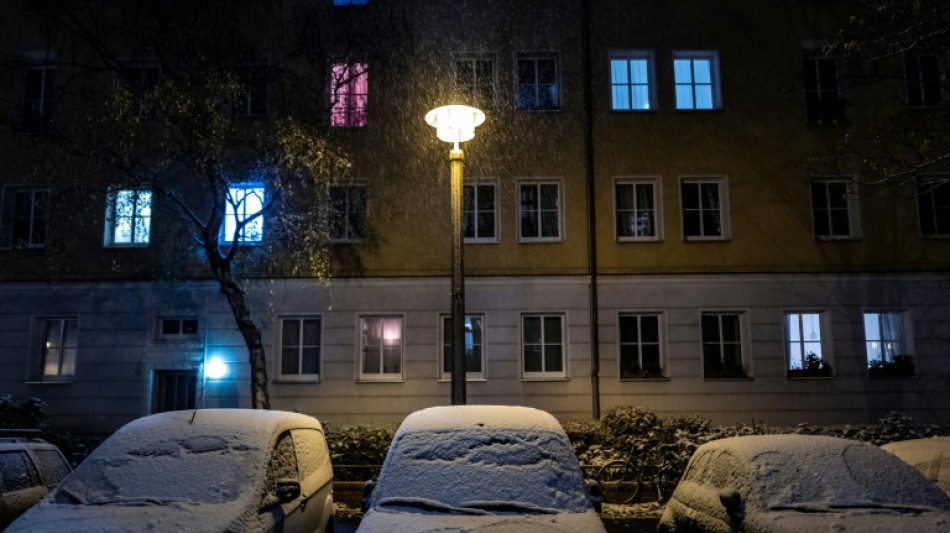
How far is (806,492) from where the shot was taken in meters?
5.84

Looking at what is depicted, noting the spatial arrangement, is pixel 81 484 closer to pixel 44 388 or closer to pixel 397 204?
pixel 397 204

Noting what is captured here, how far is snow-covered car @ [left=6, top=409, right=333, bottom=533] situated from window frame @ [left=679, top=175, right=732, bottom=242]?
45.0 ft

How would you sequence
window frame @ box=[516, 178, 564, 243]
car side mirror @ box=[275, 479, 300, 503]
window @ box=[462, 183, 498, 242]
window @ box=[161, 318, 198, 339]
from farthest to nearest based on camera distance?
window @ box=[462, 183, 498, 242] → window frame @ box=[516, 178, 564, 243] → window @ box=[161, 318, 198, 339] → car side mirror @ box=[275, 479, 300, 503]

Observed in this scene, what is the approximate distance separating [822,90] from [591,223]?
23.8ft

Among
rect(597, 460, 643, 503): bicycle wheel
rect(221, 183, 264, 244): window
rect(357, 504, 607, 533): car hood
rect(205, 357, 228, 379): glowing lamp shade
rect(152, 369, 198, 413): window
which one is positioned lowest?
rect(597, 460, 643, 503): bicycle wheel

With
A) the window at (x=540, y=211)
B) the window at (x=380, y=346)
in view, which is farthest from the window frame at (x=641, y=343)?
the window at (x=380, y=346)

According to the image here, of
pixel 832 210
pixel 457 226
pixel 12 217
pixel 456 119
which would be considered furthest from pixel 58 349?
pixel 832 210

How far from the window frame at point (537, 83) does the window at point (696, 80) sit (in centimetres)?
308

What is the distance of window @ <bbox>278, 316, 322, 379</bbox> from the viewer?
18000mm

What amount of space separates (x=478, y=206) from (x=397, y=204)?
2088 millimetres

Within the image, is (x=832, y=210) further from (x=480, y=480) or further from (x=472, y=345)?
(x=480, y=480)

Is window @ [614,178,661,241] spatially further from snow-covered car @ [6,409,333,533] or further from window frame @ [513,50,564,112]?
snow-covered car @ [6,409,333,533]

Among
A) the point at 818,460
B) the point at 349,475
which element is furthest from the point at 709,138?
the point at 818,460

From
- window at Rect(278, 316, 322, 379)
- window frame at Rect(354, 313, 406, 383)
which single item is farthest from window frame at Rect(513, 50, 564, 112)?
window at Rect(278, 316, 322, 379)
